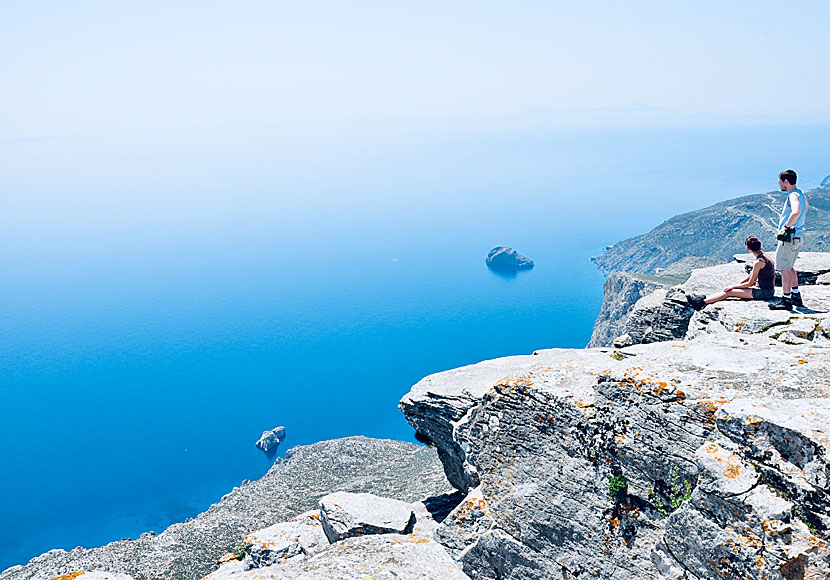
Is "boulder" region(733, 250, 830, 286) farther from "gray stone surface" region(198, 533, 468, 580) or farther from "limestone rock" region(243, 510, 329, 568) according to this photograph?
"limestone rock" region(243, 510, 329, 568)

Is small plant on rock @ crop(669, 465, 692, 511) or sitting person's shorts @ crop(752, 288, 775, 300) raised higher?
sitting person's shorts @ crop(752, 288, 775, 300)

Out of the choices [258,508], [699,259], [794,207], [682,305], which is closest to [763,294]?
[682,305]

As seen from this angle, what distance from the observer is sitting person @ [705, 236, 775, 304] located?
18.3m

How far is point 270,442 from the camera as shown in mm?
119938

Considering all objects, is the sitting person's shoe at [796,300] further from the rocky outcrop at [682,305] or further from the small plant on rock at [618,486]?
the small plant on rock at [618,486]

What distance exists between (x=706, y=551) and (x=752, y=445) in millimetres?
2539

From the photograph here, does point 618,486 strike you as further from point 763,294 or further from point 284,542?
point 284,542

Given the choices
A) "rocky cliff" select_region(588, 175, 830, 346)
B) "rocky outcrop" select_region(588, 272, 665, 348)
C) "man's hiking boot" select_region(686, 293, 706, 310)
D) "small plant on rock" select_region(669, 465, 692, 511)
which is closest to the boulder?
"man's hiking boot" select_region(686, 293, 706, 310)

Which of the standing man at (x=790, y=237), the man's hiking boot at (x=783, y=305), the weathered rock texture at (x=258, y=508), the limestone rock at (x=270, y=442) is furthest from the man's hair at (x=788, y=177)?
the limestone rock at (x=270, y=442)

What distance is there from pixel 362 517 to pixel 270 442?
109 m

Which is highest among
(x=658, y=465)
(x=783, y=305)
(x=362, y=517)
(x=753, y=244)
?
(x=753, y=244)

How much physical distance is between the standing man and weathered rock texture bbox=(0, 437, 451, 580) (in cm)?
2347

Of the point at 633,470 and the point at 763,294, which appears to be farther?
the point at 763,294

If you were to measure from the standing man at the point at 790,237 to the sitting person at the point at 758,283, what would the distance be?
1.36 ft
